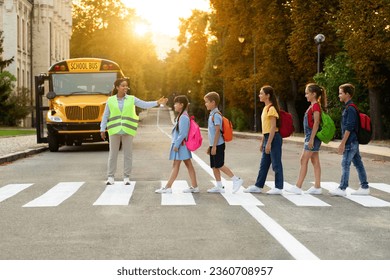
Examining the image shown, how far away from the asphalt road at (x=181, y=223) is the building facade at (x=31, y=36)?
146 feet

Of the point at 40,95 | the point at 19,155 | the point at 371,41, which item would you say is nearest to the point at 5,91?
the point at 40,95

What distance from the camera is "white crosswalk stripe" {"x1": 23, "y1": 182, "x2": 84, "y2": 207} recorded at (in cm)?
1014

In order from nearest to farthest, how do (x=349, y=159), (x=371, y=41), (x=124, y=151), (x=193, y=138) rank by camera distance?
(x=349, y=159) < (x=193, y=138) < (x=124, y=151) < (x=371, y=41)

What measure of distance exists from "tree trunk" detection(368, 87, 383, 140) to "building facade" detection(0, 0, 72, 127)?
30.8 m

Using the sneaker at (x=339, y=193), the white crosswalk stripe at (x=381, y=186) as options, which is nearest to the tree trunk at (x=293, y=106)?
the white crosswalk stripe at (x=381, y=186)

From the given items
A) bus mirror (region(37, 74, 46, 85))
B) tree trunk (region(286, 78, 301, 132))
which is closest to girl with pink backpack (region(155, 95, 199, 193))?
bus mirror (region(37, 74, 46, 85))

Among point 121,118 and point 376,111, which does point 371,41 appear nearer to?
point 376,111

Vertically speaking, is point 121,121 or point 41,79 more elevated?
point 41,79

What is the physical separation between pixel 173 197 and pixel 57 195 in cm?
193

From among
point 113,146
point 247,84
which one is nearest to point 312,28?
point 247,84

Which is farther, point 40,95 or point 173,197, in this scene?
point 40,95

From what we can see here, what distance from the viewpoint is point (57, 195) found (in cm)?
1115

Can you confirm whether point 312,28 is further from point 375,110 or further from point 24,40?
point 24,40

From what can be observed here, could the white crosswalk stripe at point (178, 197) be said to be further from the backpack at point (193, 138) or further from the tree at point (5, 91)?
the tree at point (5, 91)
